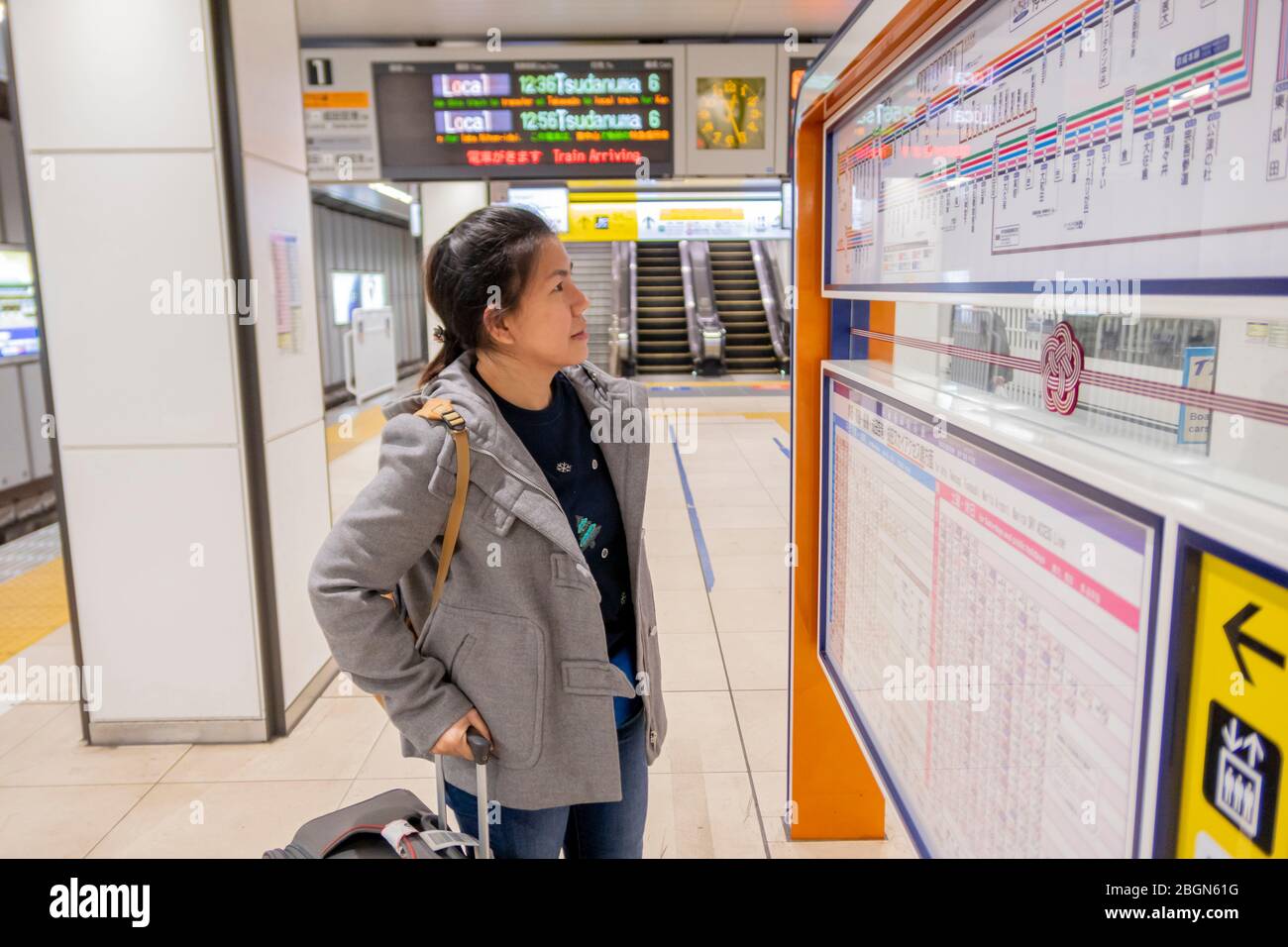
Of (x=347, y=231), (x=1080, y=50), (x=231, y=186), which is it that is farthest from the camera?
(x=347, y=231)

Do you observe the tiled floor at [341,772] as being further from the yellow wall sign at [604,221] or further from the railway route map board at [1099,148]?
the yellow wall sign at [604,221]

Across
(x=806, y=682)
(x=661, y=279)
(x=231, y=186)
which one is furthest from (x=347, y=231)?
(x=806, y=682)

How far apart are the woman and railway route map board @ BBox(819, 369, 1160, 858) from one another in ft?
1.54

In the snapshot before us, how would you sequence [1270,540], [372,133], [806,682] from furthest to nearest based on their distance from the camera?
[372,133] → [806,682] → [1270,540]

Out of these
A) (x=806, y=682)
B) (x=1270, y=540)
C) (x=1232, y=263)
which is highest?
(x=1232, y=263)

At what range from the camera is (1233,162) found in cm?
72

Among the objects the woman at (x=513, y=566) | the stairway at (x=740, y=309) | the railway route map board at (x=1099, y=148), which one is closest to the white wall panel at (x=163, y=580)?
the woman at (x=513, y=566)

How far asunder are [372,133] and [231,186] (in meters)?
3.63

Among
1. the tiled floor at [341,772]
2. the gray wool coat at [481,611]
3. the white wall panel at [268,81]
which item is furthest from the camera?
the white wall panel at [268,81]

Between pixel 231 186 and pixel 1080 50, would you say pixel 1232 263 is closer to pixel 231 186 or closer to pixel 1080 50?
pixel 1080 50

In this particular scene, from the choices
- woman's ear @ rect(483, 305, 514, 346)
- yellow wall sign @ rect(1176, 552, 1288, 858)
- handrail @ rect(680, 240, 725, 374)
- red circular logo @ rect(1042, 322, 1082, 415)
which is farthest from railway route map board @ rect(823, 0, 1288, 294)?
handrail @ rect(680, 240, 725, 374)

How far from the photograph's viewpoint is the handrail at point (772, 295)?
14.8 meters

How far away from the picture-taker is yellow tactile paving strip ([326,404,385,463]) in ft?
28.6

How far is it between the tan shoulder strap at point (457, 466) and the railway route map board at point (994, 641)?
0.74 meters
